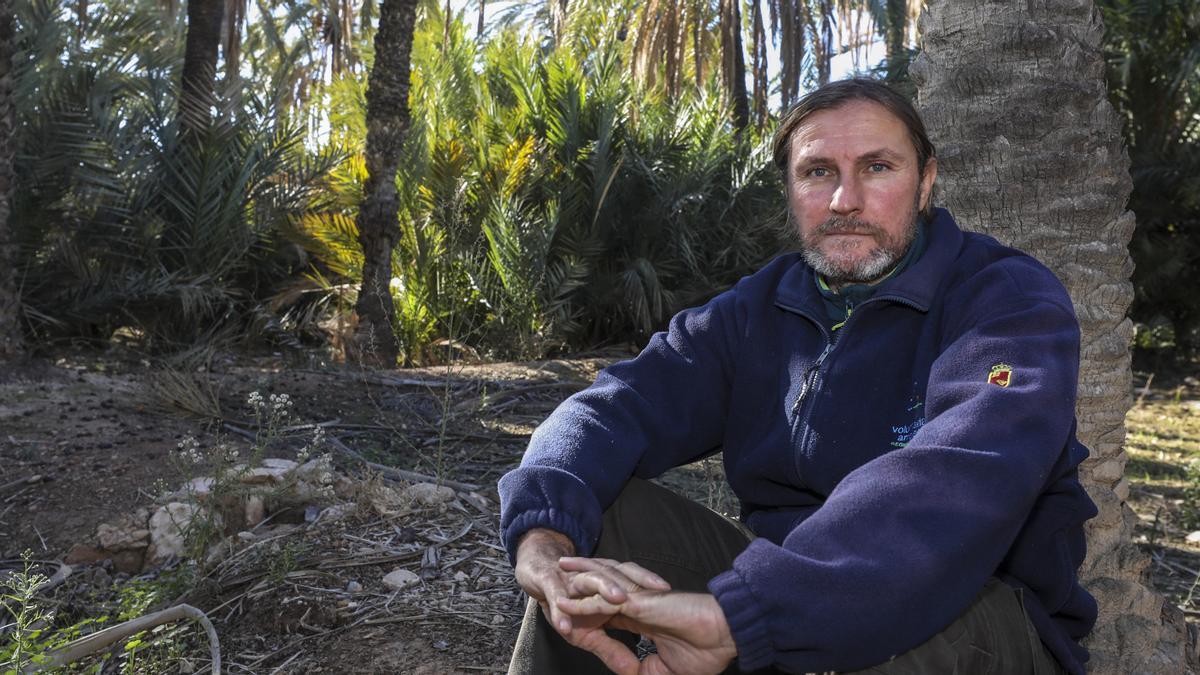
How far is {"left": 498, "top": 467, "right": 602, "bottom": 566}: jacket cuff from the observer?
6.79 ft

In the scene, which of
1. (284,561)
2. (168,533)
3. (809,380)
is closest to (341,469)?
(168,533)

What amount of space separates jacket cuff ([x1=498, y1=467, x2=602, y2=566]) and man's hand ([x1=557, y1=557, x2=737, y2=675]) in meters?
0.17

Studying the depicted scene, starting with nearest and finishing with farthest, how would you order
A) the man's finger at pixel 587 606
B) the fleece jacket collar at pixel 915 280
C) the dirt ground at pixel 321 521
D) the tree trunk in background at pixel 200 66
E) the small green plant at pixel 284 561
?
the man's finger at pixel 587 606 < the fleece jacket collar at pixel 915 280 < the dirt ground at pixel 321 521 < the small green plant at pixel 284 561 < the tree trunk in background at pixel 200 66

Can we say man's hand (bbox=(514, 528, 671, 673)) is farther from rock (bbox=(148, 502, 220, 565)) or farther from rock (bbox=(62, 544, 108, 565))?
rock (bbox=(62, 544, 108, 565))

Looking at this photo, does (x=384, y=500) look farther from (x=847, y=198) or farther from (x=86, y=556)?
(x=847, y=198)

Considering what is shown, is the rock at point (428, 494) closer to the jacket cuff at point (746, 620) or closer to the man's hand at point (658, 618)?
the man's hand at point (658, 618)

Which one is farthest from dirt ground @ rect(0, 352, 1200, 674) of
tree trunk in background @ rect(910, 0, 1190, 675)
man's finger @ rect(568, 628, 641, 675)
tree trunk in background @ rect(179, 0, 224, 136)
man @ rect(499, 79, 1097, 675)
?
tree trunk in background @ rect(179, 0, 224, 136)

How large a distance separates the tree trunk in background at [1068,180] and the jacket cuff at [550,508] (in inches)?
59.5

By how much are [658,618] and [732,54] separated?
13.4 meters

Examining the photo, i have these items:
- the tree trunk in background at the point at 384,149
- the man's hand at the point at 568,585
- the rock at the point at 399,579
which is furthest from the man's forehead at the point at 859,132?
the tree trunk in background at the point at 384,149

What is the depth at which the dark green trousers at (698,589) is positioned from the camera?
180cm

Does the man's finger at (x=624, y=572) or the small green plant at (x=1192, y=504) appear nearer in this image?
the man's finger at (x=624, y=572)

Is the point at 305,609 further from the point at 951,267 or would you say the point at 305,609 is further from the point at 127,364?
the point at 127,364

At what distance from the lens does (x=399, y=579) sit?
3.40 m
